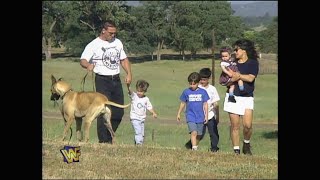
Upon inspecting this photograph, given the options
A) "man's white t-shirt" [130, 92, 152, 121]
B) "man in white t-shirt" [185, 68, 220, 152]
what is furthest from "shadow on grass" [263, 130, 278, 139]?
"man's white t-shirt" [130, 92, 152, 121]

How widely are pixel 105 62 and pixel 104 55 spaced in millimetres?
127

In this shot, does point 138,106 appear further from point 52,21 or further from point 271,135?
point 52,21

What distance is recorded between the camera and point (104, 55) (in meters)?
8.98

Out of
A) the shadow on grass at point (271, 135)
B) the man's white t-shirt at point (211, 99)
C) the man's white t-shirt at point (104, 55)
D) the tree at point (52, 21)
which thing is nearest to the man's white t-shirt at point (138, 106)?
the man's white t-shirt at point (104, 55)

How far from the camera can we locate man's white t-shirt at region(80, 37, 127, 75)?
8.98 metres

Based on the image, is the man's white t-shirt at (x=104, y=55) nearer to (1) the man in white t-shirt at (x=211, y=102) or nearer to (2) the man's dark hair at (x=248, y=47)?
(1) the man in white t-shirt at (x=211, y=102)

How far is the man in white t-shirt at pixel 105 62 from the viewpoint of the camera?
8977 millimetres

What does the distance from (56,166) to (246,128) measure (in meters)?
2.92

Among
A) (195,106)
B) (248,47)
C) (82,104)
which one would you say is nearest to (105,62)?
(82,104)
